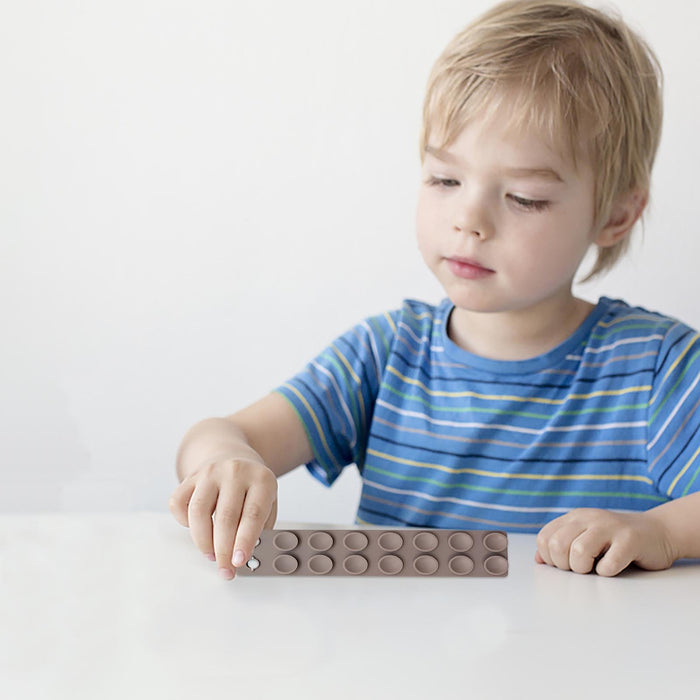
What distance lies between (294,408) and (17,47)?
2.22 ft

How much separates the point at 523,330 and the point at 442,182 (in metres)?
0.20

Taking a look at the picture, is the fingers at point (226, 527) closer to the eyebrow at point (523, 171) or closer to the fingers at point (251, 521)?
the fingers at point (251, 521)

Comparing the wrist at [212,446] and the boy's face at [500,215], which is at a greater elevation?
the boy's face at [500,215]

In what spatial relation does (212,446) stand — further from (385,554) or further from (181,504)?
(385,554)

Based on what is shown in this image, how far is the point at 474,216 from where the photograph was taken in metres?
0.89

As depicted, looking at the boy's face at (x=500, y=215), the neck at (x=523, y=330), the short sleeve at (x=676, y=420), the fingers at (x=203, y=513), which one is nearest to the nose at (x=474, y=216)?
the boy's face at (x=500, y=215)

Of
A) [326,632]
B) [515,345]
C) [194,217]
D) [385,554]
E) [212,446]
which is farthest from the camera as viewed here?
[194,217]

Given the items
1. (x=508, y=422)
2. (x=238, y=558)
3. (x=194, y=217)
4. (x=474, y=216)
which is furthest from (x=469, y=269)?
(x=194, y=217)

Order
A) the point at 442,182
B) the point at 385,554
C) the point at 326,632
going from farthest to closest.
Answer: the point at 442,182
the point at 385,554
the point at 326,632

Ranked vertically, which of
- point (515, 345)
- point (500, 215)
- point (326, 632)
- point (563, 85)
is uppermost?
point (563, 85)

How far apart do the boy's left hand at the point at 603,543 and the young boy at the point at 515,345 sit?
0.48ft

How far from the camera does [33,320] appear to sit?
1344mm

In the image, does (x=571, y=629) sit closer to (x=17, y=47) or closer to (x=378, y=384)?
(x=378, y=384)

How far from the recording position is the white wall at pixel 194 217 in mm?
1264
